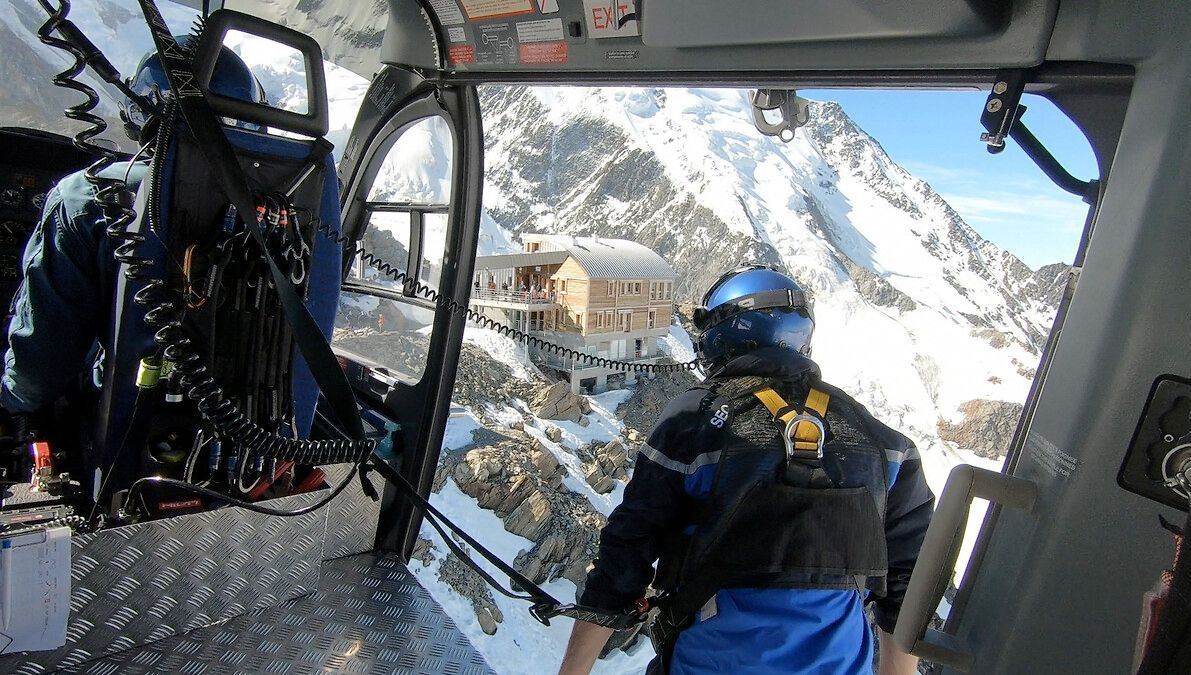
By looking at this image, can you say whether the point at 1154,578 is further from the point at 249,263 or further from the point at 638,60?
the point at 249,263

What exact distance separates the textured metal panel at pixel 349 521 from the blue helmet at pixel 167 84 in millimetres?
1053

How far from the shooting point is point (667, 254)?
17.4 feet

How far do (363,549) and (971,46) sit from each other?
88.4 inches

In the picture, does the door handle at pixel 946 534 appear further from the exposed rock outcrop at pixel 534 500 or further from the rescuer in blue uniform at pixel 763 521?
the exposed rock outcrop at pixel 534 500

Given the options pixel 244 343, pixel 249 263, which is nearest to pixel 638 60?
pixel 249 263

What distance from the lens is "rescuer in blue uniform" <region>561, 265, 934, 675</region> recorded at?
1283 millimetres

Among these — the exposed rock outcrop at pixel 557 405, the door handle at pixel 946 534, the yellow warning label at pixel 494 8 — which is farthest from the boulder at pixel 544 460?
the door handle at pixel 946 534

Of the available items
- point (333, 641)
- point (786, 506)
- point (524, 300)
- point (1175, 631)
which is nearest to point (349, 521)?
point (333, 641)

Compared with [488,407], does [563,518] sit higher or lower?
lower

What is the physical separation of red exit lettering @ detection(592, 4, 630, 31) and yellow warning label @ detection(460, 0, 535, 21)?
254 millimetres

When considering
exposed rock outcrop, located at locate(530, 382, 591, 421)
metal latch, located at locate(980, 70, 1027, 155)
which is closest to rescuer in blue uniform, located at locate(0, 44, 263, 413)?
metal latch, located at locate(980, 70, 1027, 155)

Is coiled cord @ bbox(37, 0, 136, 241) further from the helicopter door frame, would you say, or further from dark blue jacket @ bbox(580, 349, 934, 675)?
dark blue jacket @ bbox(580, 349, 934, 675)

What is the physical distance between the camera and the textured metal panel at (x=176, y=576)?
144cm

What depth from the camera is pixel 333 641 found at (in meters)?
1.74
